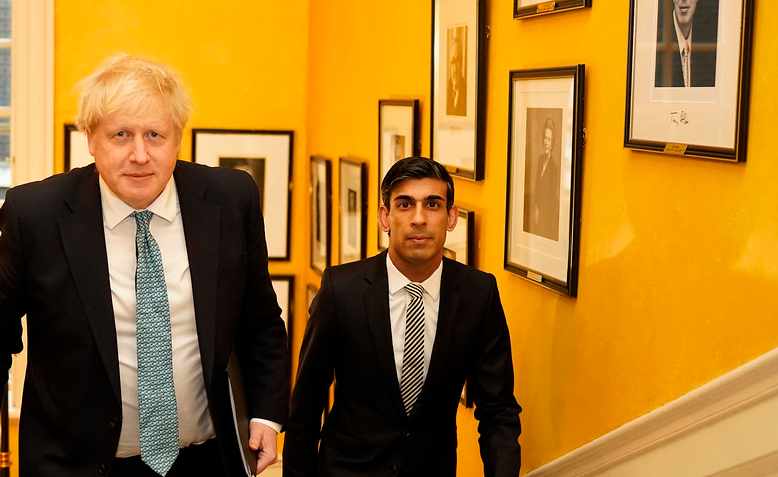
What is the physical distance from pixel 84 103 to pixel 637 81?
1.25 metres

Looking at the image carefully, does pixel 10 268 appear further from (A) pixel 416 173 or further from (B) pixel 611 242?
(B) pixel 611 242

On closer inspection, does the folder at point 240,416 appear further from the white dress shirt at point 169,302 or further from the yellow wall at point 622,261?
the yellow wall at point 622,261

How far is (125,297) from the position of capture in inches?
89.2

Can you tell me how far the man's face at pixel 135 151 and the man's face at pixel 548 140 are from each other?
1.16 metres

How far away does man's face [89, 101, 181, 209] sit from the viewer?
2215 mm

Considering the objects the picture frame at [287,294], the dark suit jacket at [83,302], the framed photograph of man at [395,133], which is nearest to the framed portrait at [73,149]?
the picture frame at [287,294]

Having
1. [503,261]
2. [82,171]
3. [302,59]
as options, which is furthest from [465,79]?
[302,59]

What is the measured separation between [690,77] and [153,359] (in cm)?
128

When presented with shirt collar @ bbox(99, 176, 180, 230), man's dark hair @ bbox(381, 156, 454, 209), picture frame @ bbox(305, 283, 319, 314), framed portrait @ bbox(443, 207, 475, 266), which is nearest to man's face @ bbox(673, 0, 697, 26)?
man's dark hair @ bbox(381, 156, 454, 209)

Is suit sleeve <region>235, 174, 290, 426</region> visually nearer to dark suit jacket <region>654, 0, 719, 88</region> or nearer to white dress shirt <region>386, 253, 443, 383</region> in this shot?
white dress shirt <region>386, 253, 443, 383</region>

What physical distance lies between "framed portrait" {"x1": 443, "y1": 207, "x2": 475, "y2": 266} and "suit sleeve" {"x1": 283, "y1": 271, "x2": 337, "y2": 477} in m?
0.83

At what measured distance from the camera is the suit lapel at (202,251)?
7.53 feet

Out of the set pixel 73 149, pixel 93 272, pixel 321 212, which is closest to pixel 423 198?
pixel 93 272

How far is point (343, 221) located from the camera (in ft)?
18.1
